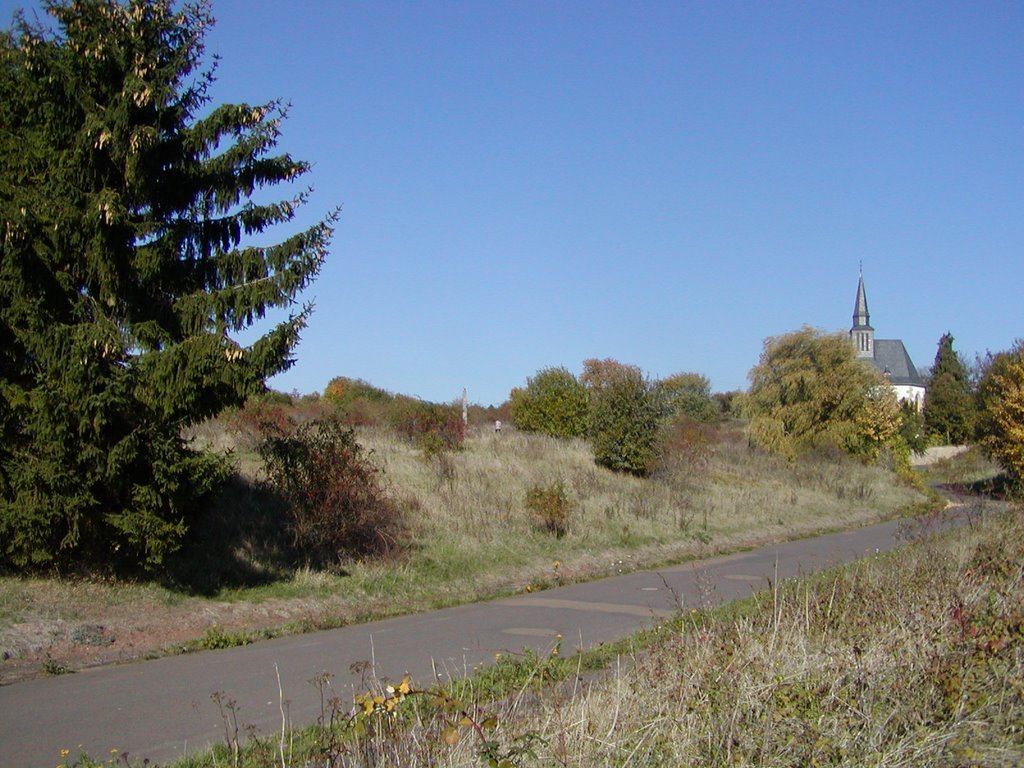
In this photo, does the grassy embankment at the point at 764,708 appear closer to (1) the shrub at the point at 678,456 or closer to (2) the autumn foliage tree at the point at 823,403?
(1) the shrub at the point at 678,456

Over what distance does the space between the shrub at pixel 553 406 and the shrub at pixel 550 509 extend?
13.1m

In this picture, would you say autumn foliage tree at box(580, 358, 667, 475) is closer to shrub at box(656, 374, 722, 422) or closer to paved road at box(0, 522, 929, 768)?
paved road at box(0, 522, 929, 768)

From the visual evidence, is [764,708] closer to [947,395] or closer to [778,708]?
[778,708]

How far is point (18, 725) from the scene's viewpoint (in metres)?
8.57

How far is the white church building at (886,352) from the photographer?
11831 centimetres

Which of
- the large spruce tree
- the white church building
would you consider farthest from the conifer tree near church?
the white church building

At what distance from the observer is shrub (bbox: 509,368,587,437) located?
37844 millimetres

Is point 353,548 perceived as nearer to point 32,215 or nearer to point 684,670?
point 32,215

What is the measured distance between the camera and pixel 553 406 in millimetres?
38438

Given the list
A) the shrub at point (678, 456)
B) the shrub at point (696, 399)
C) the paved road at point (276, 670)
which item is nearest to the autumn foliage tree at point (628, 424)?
the shrub at point (678, 456)

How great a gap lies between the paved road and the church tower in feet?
358

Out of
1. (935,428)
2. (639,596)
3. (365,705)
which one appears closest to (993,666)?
(365,705)

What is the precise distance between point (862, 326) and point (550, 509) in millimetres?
110321

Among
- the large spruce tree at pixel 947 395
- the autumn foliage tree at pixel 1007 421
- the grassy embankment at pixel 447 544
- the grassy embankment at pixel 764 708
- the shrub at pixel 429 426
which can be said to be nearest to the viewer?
the grassy embankment at pixel 764 708
